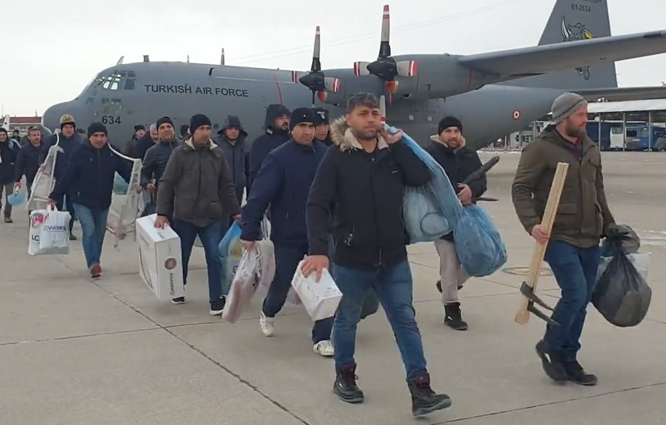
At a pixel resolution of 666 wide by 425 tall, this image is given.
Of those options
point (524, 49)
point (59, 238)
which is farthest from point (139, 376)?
point (524, 49)

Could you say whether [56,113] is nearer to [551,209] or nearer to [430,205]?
[430,205]

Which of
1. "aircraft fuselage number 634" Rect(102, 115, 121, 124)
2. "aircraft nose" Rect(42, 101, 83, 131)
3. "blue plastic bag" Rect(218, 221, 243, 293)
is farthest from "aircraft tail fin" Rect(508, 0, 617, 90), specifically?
"blue plastic bag" Rect(218, 221, 243, 293)

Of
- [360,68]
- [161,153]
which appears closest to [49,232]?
[161,153]

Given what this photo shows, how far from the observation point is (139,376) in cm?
465

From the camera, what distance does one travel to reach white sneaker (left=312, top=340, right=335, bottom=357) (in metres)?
5.15

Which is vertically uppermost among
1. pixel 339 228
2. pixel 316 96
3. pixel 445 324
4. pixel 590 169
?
pixel 316 96

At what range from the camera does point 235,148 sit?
762 cm

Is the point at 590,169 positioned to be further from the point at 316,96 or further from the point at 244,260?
the point at 316,96

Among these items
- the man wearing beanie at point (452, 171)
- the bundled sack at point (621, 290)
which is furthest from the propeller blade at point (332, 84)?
the bundled sack at point (621, 290)

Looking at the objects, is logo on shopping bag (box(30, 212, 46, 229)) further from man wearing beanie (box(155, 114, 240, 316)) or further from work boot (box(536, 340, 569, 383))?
work boot (box(536, 340, 569, 383))

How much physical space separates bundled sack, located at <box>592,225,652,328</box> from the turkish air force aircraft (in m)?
13.4

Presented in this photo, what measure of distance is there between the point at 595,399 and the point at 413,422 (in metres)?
1.13

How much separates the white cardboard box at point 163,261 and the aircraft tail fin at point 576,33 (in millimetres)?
20073

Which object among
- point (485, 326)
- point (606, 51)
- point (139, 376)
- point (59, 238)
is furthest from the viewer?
point (606, 51)
